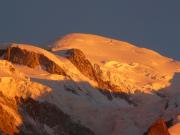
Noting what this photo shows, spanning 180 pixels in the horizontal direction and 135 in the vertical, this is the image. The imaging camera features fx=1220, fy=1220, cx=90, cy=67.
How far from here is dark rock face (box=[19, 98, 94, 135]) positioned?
4446 inches

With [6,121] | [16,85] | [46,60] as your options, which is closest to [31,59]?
[46,60]

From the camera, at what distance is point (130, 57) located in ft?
536

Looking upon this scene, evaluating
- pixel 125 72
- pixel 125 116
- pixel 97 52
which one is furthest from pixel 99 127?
pixel 97 52

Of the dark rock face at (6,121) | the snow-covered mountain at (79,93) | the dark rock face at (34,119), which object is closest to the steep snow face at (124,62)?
the snow-covered mountain at (79,93)

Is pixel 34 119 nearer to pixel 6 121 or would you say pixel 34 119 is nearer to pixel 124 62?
pixel 6 121

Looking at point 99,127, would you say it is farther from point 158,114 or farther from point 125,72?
point 125,72

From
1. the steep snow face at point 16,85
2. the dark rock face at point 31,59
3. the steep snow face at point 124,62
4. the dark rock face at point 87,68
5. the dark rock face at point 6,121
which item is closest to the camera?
the dark rock face at point 6,121

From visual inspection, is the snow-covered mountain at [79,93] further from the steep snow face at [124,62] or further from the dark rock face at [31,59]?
the steep snow face at [124,62]

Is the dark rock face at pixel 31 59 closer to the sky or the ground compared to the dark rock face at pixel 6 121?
closer to the sky

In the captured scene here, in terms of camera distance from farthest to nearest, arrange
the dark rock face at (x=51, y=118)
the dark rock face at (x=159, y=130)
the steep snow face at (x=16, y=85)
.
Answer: the steep snow face at (x=16, y=85) → the dark rock face at (x=51, y=118) → the dark rock face at (x=159, y=130)

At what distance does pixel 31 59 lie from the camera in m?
130

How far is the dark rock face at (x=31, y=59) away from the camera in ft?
427

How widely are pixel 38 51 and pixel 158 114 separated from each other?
17.1 metres

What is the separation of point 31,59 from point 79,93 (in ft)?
26.7
